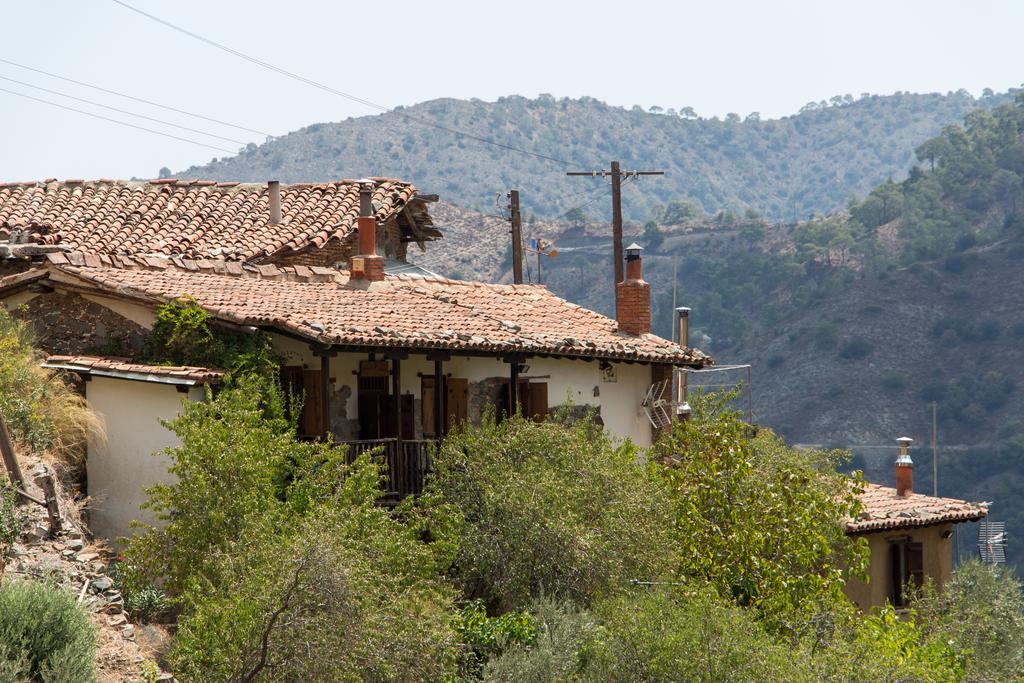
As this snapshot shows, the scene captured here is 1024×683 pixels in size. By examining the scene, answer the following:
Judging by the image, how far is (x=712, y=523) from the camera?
64.1 ft

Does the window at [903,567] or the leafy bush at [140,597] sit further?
the window at [903,567]

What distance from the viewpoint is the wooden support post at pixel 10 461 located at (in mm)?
14594

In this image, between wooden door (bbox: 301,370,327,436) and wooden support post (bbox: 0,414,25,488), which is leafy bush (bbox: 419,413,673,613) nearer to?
wooden door (bbox: 301,370,327,436)

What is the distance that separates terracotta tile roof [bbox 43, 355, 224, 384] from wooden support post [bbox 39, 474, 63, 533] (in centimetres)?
177

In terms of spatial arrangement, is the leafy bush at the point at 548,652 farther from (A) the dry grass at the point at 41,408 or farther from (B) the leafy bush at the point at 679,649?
(A) the dry grass at the point at 41,408

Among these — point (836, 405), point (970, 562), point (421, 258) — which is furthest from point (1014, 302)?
point (970, 562)

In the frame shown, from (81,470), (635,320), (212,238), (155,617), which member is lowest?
(155,617)

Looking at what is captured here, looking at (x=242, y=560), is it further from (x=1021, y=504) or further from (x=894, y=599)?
(x=1021, y=504)

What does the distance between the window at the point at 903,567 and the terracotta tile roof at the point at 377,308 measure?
19.7 feet

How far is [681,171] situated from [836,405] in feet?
315

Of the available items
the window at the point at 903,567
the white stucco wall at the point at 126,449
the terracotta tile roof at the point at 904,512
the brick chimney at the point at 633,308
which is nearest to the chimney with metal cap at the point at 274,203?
the brick chimney at the point at 633,308

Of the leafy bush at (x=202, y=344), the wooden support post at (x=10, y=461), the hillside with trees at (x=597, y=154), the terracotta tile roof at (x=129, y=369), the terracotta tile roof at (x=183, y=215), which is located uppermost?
the hillside with trees at (x=597, y=154)

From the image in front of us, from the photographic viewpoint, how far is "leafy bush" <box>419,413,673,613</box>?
1683cm

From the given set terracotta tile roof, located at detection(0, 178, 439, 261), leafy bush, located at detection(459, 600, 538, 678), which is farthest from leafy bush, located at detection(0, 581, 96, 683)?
terracotta tile roof, located at detection(0, 178, 439, 261)
